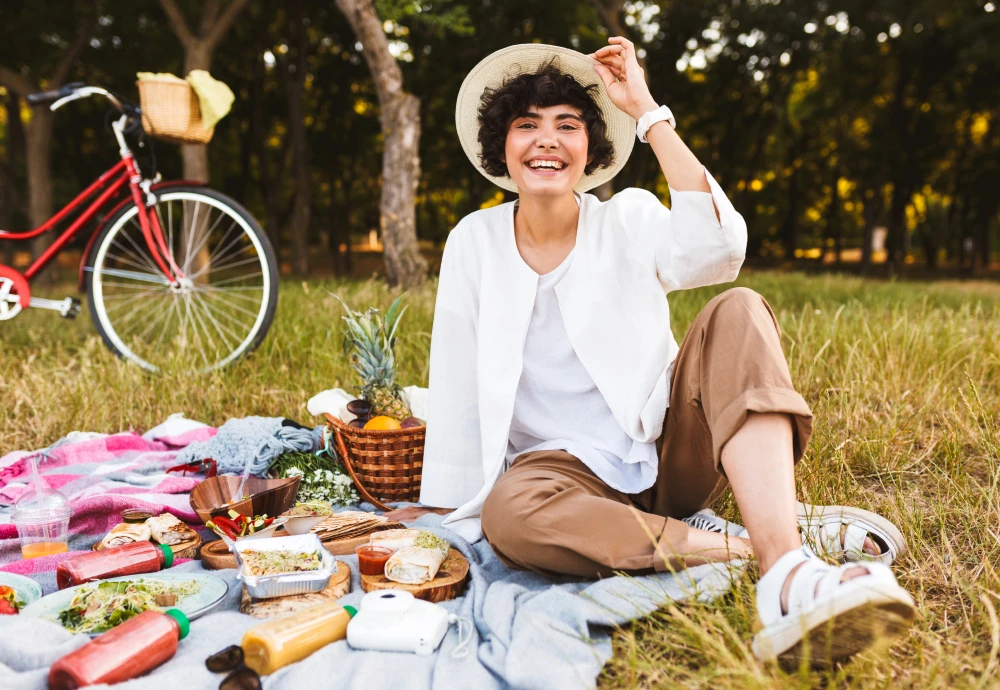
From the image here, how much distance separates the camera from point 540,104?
2631mm

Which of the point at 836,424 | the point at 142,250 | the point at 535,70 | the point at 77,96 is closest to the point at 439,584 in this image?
the point at 535,70

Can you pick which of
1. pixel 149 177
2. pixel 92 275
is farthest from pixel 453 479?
pixel 149 177

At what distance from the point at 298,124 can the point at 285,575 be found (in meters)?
13.2

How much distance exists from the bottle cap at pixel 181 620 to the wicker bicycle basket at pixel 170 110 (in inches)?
124

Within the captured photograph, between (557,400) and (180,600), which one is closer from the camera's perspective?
(180,600)

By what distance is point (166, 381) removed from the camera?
4344mm

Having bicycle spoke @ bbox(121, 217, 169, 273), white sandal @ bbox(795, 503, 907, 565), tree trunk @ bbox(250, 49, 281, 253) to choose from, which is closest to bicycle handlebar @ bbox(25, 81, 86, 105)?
bicycle spoke @ bbox(121, 217, 169, 273)

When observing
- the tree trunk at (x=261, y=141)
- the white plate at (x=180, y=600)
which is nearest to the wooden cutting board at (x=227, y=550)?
the white plate at (x=180, y=600)

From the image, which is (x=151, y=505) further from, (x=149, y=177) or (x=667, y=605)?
(x=149, y=177)

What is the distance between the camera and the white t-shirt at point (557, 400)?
8.21ft

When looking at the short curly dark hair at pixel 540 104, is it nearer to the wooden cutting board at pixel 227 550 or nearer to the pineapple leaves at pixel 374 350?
the pineapple leaves at pixel 374 350

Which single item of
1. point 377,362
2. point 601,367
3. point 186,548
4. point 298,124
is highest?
Result: point 298,124

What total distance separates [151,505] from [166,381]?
1682mm

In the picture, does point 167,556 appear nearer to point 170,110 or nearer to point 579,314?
point 579,314
